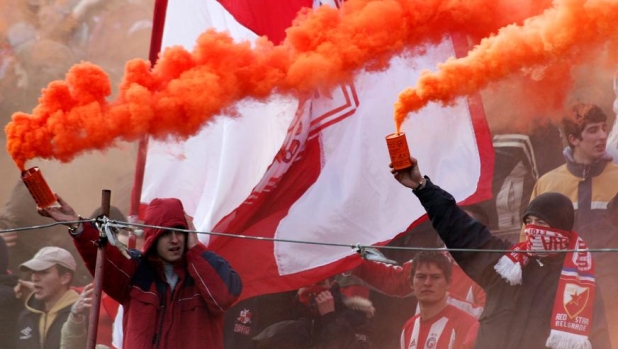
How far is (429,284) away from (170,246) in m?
1.83

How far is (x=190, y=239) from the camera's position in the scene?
276 inches

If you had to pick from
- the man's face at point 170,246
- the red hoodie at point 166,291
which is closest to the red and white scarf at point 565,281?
the red hoodie at point 166,291

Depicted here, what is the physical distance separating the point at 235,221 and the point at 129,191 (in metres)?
2.24

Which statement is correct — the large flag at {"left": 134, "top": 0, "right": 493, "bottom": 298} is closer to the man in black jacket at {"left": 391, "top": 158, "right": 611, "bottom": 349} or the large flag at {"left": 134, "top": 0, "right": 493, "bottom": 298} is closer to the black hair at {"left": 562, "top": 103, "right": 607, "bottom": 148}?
the black hair at {"left": 562, "top": 103, "right": 607, "bottom": 148}

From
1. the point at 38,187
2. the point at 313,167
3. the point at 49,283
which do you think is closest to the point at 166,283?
the point at 38,187

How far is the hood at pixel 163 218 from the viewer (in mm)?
6945

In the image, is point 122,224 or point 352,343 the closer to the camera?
point 122,224

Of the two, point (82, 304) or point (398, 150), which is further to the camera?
point (82, 304)

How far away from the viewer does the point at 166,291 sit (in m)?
6.93

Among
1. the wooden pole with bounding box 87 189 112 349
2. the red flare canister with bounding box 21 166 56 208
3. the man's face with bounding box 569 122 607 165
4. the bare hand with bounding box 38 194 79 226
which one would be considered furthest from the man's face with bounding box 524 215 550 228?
the red flare canister with bounding box 21 166 56 208

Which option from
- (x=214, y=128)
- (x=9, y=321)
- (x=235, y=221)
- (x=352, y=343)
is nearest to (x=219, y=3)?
(x=214, y=128)

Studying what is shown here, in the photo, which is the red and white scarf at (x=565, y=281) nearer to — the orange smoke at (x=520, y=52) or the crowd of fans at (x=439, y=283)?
the crowd of fans at (x=439, y=283)

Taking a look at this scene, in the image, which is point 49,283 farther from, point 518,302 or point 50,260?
point 518,302

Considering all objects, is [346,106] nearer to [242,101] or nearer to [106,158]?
[242,101]
